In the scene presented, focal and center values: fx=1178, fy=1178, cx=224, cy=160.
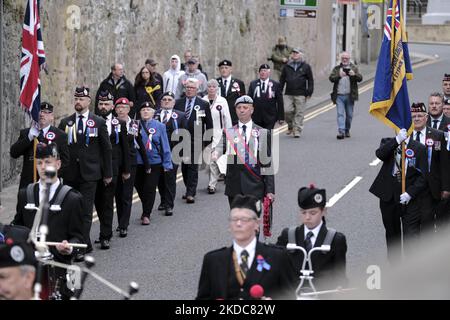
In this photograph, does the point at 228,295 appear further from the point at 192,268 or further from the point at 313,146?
the point at 313,146

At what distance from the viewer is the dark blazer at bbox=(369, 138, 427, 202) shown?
13.5 meters

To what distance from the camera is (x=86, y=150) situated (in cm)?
1494

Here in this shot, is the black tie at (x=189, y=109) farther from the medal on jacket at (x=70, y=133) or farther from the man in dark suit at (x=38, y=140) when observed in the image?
the man in dark suit at (x=38, y=140)

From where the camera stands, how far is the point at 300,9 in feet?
111

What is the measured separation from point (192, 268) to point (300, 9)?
20.6 m

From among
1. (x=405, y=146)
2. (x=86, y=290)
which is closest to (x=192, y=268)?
(x=86, y=290)

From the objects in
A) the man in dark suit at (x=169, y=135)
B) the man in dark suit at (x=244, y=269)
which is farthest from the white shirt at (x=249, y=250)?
the man in dark suit at (x=169, y=135)

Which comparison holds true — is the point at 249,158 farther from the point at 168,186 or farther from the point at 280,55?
the point at 280,55

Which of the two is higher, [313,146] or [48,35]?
[48,35]

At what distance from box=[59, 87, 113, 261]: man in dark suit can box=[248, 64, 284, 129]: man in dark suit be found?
807 centimetres

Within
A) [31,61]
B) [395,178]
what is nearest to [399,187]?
[395,178]

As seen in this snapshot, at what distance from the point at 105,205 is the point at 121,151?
32.6 inches

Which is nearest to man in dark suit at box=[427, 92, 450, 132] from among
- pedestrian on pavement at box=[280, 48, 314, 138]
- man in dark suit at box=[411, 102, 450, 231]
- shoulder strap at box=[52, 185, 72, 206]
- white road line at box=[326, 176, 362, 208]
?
man in dark suit at box=[411, 102, 450, 231]

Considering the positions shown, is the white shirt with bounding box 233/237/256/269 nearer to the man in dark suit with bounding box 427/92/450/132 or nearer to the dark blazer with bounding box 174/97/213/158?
the man in dark suit with bounding box 427/92/450/132
